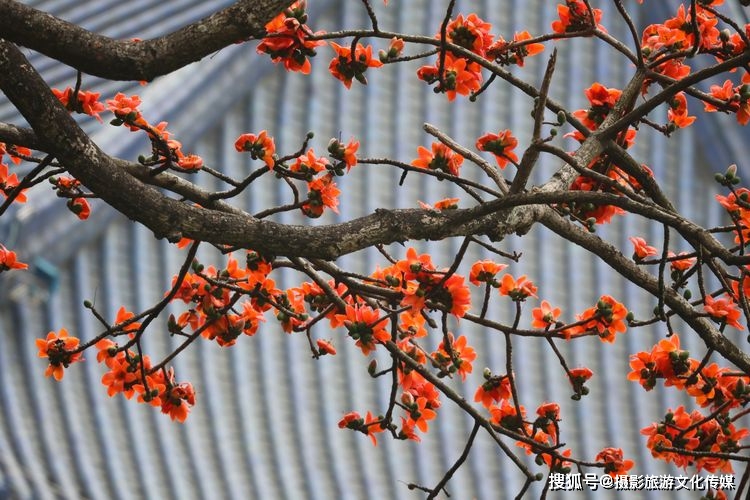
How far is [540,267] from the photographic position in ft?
27.1

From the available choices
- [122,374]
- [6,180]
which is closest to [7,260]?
[6,180]

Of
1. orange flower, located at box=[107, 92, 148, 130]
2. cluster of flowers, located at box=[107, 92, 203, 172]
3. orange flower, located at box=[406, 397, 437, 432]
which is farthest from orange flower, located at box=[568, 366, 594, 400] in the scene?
orange flower, located at box=[107, 92, 148, 130]

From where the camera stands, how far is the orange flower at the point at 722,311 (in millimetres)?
2736

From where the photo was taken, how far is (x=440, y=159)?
288 centimetres

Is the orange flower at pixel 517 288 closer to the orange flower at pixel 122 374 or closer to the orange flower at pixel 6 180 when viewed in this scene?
the orange flower at pixel 122 374

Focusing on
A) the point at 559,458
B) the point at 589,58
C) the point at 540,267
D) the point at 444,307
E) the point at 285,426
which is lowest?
the point at 559,458

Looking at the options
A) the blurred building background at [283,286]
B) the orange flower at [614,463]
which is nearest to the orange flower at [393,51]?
the orange flower at [614,463]

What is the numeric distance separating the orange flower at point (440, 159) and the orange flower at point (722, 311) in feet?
1.92

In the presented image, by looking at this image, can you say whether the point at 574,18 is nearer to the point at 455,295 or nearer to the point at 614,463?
the point at 455,295

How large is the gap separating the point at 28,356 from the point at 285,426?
4.89 feet

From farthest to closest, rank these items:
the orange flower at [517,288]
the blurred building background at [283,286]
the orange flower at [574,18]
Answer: the blurred building background at [283,286], the orange flower at [574,18], the orange flower at [517,288]

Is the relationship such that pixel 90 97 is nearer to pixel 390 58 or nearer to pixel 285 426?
pixel 390 58

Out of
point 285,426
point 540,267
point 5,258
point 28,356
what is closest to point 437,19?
point 540,267

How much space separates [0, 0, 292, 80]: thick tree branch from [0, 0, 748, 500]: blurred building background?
466 cm
